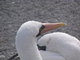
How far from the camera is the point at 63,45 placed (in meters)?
4.47

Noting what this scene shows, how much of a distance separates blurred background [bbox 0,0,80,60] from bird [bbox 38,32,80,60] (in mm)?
1423

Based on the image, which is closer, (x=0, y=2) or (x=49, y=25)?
(x=49, y=25)

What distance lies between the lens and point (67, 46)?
4.46 metres

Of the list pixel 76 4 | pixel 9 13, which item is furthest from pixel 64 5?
pixel 9 13

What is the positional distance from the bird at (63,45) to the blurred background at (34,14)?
1423 millimetres

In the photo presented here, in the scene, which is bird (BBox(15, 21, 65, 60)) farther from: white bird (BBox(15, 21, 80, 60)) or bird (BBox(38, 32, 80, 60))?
bird (BBox(38, 32, 80, 60))

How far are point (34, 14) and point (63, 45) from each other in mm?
2740

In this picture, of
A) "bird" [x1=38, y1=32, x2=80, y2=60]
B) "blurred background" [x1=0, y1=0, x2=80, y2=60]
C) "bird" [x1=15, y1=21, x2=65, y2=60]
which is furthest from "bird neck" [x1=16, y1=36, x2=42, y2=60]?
"blurred background" [x1=0, y1=0, x2=80, y2=60]

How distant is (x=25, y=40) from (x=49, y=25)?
485 mm

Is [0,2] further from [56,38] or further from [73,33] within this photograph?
[56,38]

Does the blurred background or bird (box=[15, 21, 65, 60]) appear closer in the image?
bird (box=[15, 21, 65, 60])

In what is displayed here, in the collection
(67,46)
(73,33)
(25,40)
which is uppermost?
(25,40)

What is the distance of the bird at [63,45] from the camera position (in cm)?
445

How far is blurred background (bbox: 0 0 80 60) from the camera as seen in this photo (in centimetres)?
629
